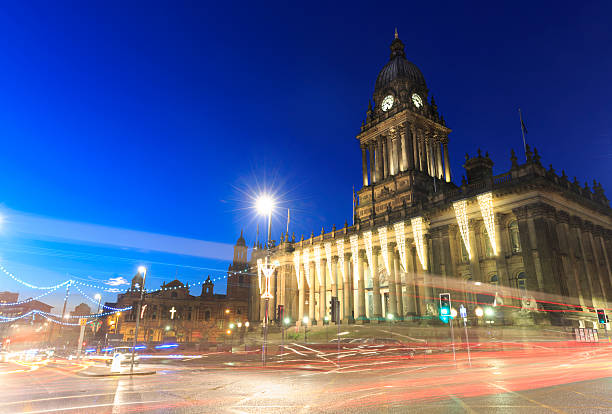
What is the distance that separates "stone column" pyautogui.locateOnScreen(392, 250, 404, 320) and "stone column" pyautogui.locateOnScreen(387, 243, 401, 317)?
20 centimetres

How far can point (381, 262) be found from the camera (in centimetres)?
6025

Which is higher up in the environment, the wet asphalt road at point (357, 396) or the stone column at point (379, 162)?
the stone column at point (379, 162)

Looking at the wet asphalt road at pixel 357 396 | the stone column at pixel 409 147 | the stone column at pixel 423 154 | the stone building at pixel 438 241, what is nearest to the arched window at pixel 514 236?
the stone building at pixel 438 241

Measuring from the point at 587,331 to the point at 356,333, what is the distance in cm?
2280

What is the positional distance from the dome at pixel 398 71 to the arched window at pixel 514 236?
37.8 m

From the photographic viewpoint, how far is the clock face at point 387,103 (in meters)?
70.9

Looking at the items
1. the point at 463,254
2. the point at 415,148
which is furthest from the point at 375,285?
the point at 415,148

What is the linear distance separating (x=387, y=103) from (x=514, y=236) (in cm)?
3741

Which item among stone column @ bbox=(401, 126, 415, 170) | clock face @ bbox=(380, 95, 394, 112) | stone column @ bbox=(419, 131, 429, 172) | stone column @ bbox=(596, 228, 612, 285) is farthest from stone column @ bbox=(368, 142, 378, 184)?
stone column @ bbox=(596, 228, 612, 285)

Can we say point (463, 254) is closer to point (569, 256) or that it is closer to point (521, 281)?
point (521, 281)

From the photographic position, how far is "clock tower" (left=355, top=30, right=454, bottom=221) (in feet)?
211

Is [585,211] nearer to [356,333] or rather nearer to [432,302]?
[432,302]

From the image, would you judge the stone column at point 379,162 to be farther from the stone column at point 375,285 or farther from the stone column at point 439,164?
the stone column at point 375,285

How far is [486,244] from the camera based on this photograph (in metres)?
45.1
